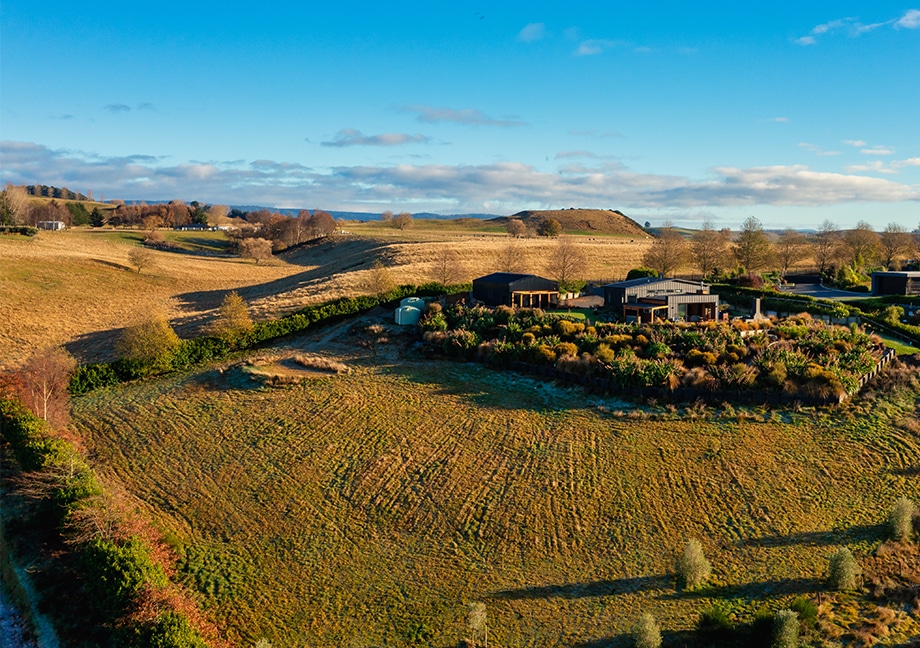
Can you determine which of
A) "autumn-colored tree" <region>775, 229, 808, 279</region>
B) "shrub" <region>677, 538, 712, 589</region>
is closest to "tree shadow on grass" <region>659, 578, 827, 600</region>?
"shrub" <region>677, 538, 712, 589</region>

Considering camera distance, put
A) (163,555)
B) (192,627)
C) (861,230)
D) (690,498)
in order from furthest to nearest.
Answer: (861,230)
(690,498)
(163,555)
(192,627)

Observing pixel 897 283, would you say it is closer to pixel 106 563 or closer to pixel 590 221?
pixel 106 563

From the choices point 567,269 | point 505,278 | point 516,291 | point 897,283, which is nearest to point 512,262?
point 567,269

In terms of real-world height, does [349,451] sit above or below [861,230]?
below

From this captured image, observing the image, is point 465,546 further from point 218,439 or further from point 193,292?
point 193,292

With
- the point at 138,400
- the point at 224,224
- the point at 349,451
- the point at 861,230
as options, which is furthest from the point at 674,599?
the point at 224,224

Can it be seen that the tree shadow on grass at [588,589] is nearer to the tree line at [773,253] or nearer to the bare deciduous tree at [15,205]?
the tree line at [773,253]

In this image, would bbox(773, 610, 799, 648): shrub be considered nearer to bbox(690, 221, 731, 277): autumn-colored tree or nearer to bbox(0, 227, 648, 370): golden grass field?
bbox(0, 227, 648, 370): golden grass field
